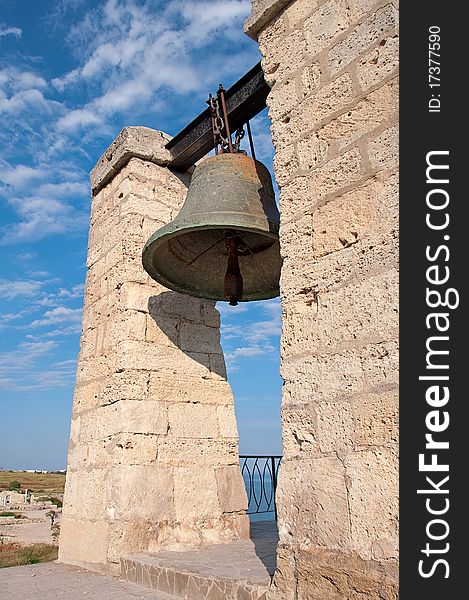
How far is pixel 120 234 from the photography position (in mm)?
4512

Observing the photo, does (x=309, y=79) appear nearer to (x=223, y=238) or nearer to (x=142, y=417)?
(x=223, y=238)

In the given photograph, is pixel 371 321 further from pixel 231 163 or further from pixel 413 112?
pixel 231 163

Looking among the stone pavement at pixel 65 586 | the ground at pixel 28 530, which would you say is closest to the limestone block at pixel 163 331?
the stone pavement at pixel 65 586

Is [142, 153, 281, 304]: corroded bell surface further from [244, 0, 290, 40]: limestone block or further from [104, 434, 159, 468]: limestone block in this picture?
[104, 434, 159, 468]: limestone block

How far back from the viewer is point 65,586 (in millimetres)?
3371

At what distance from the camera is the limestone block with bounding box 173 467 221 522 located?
3969 millimetres

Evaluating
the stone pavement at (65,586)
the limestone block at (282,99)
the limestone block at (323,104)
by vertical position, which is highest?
the limestone block at (282,99)

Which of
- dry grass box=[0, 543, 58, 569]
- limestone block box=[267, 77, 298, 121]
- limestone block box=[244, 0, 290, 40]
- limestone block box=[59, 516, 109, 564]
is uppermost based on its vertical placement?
limestone block box=[244, 0, 290, 40]

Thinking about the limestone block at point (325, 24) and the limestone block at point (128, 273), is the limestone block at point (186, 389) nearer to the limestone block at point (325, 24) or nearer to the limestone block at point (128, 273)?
the limestone block at point (128, 273)

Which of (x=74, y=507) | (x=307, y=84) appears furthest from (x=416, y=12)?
(x=74, y=507)

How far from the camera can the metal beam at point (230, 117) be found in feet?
12.6

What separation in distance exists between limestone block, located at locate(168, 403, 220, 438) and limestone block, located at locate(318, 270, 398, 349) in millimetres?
2128

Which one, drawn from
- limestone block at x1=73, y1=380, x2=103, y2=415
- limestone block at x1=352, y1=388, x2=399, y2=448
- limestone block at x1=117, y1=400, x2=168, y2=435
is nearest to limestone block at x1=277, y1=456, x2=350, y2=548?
limestone block at x1=352, y1=388, x2=399, y2=448

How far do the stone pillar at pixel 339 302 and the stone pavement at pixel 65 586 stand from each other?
1274 millimetres
